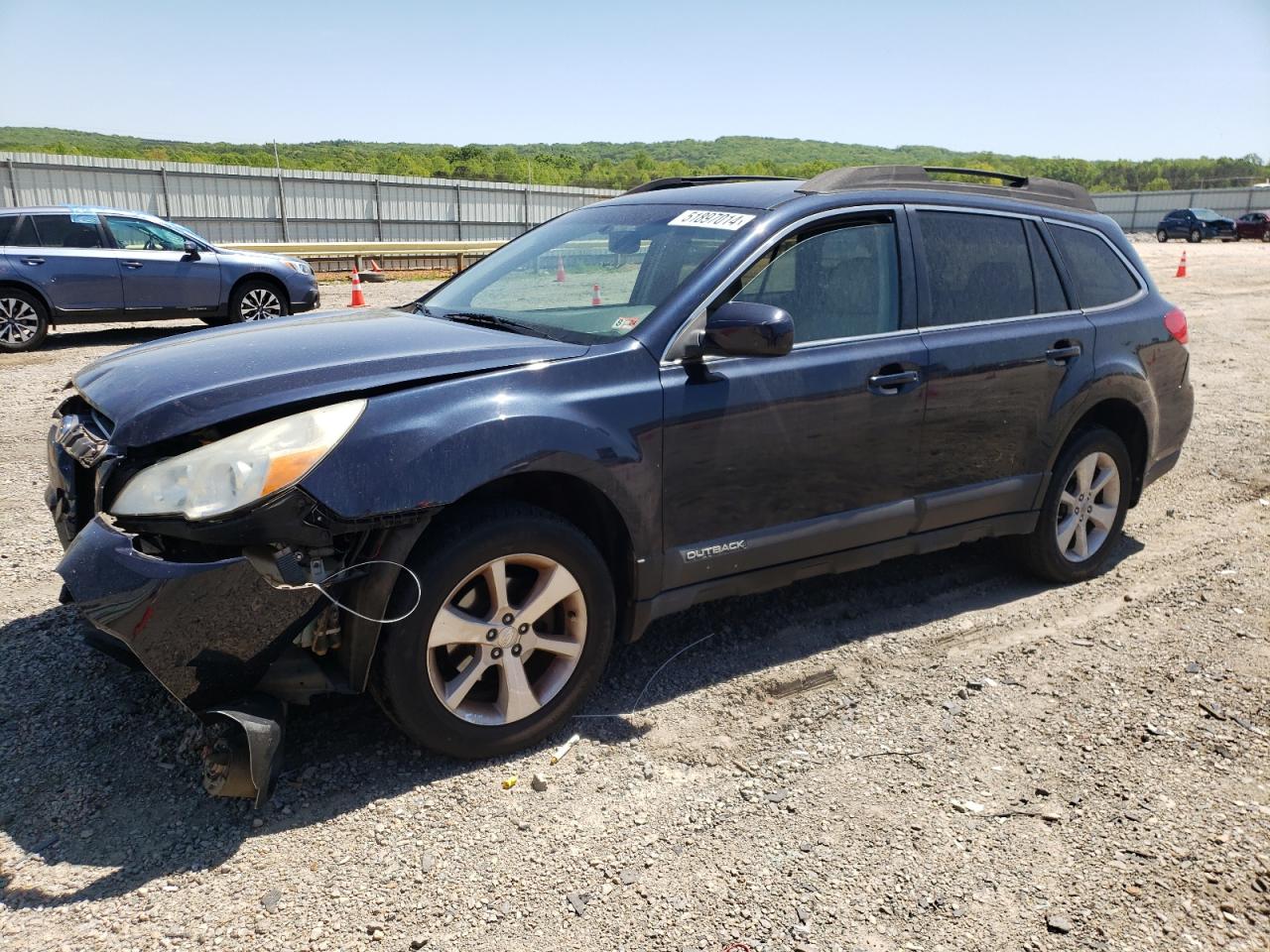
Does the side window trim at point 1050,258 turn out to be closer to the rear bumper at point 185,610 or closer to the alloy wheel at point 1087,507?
the alloy wheel at point 1087,507

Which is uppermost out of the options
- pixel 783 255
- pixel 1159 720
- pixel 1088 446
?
pixel 783 255

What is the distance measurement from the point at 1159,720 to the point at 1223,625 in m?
1.14

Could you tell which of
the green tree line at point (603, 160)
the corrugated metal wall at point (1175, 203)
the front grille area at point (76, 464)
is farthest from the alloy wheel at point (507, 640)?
the corrugated metal wall at point (1175, 203)

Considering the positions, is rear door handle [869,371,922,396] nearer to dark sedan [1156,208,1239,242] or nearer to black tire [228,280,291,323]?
black tire [228,280,291,323]

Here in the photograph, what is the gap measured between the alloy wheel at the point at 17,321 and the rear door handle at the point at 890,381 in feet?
37.3

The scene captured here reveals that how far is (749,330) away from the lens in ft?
10.7

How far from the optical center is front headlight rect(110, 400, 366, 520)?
8.52ft

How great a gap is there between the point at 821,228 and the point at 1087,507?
216 centimetres

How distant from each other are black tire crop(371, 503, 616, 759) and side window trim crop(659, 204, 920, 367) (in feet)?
2.50

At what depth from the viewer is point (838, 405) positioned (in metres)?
3.74

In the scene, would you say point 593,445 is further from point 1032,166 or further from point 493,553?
point 1032,166

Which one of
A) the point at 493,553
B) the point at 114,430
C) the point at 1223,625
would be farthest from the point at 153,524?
the point at 1223,625

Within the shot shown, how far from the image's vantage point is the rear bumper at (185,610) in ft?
8.40

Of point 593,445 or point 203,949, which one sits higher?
point 593,445
